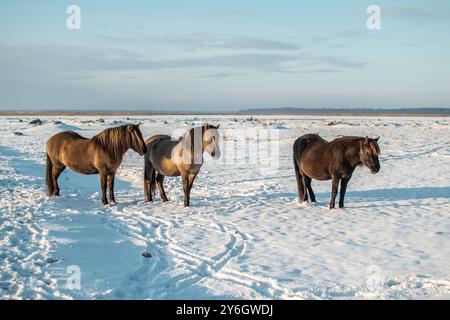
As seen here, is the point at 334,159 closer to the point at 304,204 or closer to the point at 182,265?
the point at 304,204

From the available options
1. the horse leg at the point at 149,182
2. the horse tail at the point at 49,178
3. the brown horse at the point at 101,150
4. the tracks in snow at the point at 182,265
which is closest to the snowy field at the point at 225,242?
the tracks in snow at the point at 182,265

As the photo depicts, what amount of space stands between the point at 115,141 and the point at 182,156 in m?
1.57

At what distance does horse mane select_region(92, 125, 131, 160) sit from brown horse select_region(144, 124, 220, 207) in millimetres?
889

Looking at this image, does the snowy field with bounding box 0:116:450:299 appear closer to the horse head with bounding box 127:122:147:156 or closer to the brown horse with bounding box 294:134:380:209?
→ the brown horse with bounding box 294:134:380:209

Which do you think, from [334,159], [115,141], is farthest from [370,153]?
[115,141]

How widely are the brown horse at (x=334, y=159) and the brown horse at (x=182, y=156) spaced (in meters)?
2.23

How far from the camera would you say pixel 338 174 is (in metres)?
9.26

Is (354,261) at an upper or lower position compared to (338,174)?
lower

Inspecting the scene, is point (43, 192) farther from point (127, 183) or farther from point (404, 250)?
point (404, 250)

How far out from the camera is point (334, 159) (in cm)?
927

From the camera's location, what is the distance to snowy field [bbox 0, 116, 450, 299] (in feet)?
16.4
